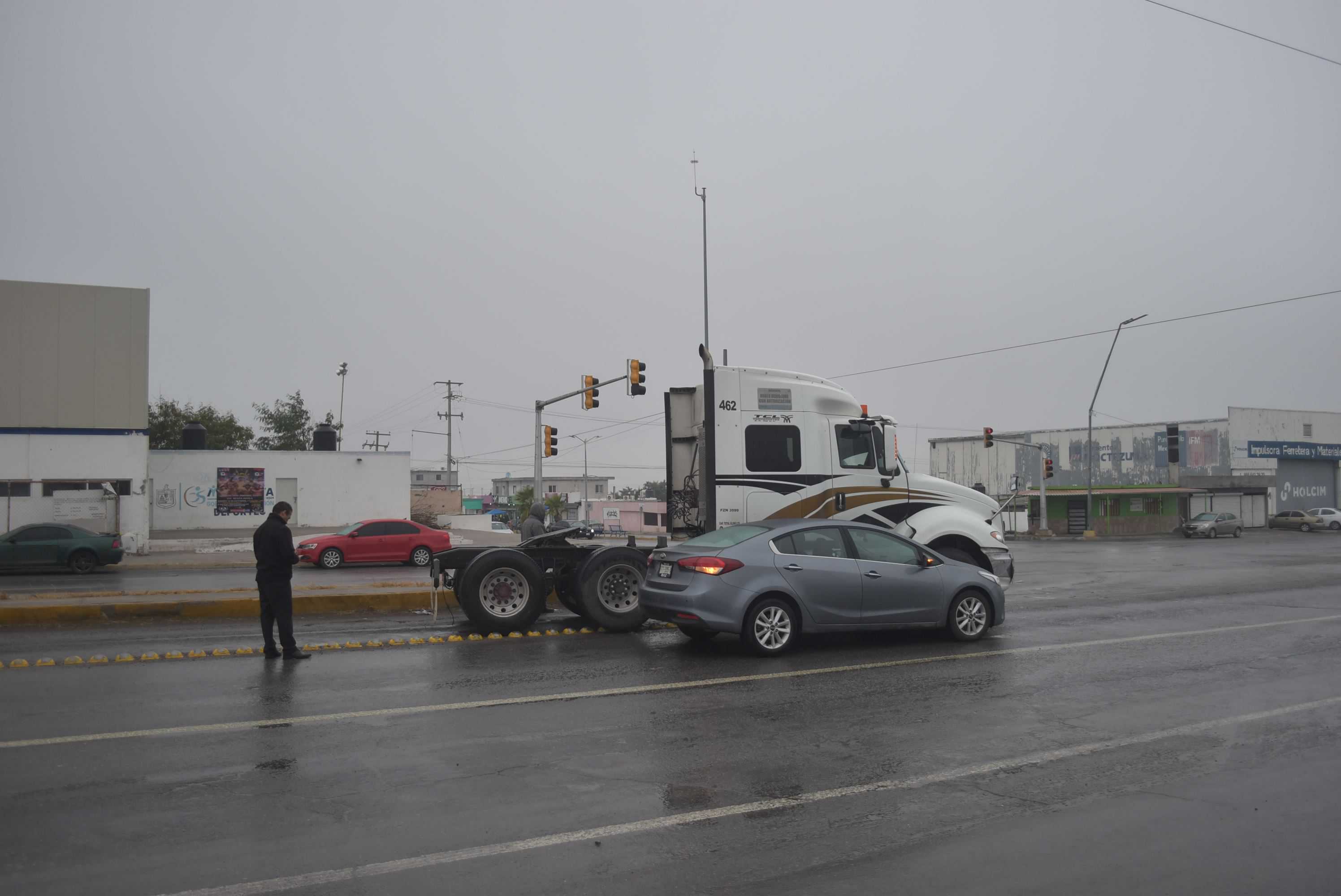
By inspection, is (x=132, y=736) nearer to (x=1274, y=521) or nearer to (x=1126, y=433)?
(x=1274, y=521)

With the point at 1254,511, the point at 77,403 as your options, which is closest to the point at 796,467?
the point at 77,403

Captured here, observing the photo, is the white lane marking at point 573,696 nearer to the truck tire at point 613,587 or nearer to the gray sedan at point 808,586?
the gray sedan at point 808,586

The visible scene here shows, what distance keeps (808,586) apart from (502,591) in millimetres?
4252

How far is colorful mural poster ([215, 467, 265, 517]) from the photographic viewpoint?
43562 millimetres

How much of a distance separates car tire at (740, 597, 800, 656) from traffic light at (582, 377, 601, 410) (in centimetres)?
1960

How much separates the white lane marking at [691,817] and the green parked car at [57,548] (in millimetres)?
24605

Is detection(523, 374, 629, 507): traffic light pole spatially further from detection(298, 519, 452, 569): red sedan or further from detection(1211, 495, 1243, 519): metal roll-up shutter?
detection(1211, 495, 1243, 519): metal roll-up shutter

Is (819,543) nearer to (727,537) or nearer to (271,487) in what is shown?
(727,537)

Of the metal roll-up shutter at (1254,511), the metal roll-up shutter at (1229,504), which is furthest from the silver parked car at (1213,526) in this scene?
the metal roll-up shutter at (1254,511)

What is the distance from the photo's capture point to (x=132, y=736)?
701 cm

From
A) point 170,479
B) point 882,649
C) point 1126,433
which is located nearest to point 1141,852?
point 882,649

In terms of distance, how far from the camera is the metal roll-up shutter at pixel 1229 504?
6219 cm

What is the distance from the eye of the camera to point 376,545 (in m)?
28.3

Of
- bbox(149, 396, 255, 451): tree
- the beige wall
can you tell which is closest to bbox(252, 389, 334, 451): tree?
bbox(149, 396, 255, 451): tree
